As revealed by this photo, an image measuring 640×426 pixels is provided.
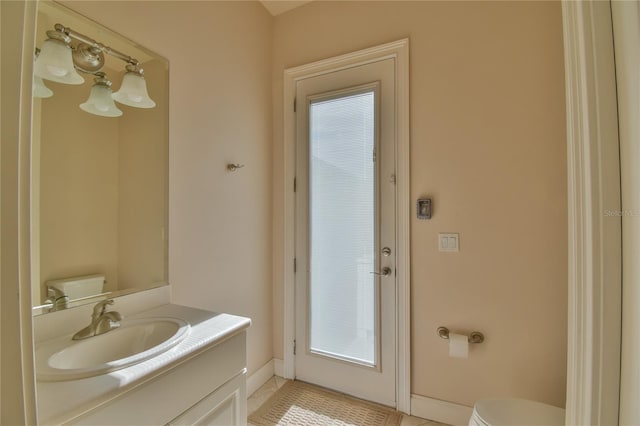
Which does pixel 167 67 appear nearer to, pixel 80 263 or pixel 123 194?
pixel 123 194

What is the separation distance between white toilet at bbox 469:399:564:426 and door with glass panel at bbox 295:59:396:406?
602 mm

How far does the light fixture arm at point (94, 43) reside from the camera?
1.07m

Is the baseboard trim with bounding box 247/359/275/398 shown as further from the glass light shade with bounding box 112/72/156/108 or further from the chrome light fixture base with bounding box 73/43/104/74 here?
the chrome light fixture base with bounding box 73/43/104/74

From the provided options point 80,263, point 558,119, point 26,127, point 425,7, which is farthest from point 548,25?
point 80,263

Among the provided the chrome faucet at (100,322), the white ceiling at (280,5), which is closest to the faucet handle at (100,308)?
the chrome faucet at (100,322)

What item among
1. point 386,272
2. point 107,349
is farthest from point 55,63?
point 386,272

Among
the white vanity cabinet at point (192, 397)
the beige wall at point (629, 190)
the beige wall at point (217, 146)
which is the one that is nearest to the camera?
the beige wall at point (629, 190)

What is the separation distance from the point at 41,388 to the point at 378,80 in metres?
2.13

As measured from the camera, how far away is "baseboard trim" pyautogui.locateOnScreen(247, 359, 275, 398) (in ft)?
6.61

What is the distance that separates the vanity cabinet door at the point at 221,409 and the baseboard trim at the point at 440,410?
3.84 ft

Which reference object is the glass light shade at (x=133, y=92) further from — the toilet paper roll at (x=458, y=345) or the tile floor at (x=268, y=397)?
the toilet paper roll at (x=458, y=345)

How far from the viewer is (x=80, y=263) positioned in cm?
114

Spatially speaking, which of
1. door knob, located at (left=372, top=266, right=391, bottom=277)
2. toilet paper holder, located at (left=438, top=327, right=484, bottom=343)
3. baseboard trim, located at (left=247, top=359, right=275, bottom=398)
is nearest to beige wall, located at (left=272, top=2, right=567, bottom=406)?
toilet paper holder, located at (left=438, top=327, right=484, bottom=343)

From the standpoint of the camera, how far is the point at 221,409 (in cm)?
109
